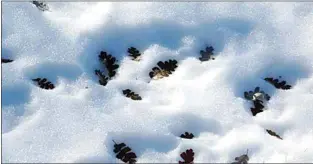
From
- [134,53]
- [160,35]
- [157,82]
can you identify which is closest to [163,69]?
[157,82]

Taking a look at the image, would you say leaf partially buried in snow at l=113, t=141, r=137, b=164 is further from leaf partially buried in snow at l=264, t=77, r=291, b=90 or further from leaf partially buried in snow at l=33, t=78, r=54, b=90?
leaf partially buried in snow at l=264, t=77, r=291, b=90

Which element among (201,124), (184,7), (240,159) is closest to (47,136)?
(201,124)

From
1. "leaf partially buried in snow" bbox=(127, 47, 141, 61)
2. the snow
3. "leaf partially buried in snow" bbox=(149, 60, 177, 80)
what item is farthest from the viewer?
"leaf partially buried in snow" bbox=(127, 47, 141, 61)

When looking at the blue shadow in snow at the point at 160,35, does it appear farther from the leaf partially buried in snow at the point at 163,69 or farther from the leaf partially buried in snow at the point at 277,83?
the leaf partially buried in snow at the point at 277,83

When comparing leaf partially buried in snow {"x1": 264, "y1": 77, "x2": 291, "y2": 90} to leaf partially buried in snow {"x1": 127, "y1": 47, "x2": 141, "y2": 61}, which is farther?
leaf partially buried in snow {"x1": 127, "y1": 47, "x2": 141, "y2": 61}

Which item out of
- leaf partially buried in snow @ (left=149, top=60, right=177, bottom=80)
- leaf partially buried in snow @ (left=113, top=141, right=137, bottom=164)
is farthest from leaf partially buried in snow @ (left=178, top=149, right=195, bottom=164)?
leaf partially buried in snow @ (left=149, top=60, right=177, bottom=80)

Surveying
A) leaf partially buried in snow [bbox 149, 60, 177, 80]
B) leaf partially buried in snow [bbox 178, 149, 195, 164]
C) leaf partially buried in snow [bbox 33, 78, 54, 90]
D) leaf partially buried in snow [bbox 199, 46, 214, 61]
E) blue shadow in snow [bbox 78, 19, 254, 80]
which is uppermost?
blue shadow in snow [bbox 78, 19, 254, 80]

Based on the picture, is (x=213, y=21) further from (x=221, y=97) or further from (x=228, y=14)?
(x=221, y=97)

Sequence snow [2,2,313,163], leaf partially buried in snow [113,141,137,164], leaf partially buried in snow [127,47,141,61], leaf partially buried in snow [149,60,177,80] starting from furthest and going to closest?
leaf partially buried in snow [127,47,141,61] → leaf partially buried in snow [149,60,177,80] → snow [2,2,313,163] → leaf partially buried in snow [113,141,137,164]

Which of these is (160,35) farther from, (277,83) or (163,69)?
(277,83)

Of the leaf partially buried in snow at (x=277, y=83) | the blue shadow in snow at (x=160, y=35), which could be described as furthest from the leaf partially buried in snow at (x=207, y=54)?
the leaf partially buried in snow at (x=277, y=83)
